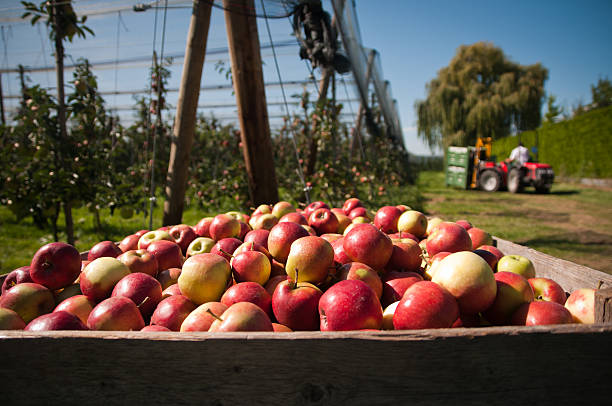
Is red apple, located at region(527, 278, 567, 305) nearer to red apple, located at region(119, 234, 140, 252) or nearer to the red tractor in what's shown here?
red apple, located at region(119, 234, 140, 252)

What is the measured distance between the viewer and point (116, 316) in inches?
54.2

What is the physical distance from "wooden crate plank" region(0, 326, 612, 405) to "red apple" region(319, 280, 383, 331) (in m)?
0.30

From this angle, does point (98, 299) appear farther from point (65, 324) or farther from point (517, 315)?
point (517, 315)

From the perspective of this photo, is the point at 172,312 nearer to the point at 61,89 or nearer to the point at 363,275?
the point at 363,275

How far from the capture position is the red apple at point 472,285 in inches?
55.1

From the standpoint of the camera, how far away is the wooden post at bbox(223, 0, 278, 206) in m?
3.52

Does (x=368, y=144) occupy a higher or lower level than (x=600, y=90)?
lower

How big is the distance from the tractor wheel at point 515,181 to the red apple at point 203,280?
16.0 meters

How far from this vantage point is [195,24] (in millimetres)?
3611

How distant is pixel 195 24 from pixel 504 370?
387 centimetres

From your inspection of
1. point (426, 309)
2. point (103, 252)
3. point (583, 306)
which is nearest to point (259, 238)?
point (103, 252)

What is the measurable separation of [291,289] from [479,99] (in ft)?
91.4

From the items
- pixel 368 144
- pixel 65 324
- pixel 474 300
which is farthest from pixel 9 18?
pixel 474 300

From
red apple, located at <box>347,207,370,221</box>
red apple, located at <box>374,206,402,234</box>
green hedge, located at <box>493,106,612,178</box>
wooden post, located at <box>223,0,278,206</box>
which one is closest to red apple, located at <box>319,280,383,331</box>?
red apple, located at <box>374,206,402,234</box>
